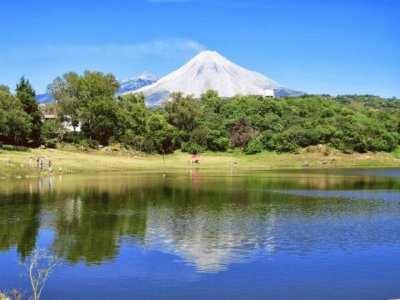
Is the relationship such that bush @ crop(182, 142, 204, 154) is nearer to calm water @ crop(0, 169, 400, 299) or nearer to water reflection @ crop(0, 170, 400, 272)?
water reflection @ crop(0, 170, 400, 272)

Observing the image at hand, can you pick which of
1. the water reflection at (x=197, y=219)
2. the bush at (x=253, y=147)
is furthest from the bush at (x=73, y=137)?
the water reflection at (x=197, y=219)

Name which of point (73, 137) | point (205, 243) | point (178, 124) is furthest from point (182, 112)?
point (205, 243)

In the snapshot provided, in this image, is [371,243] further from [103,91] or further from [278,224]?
[103,91]

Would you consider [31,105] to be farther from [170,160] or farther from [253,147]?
[253,147]

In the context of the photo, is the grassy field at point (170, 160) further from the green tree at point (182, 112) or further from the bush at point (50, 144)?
the green tree at point (182, 112)

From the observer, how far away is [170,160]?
136 meters

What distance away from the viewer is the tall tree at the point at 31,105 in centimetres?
12031

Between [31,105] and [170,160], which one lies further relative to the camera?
[170,160]

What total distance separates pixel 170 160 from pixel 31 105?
37.2 meters

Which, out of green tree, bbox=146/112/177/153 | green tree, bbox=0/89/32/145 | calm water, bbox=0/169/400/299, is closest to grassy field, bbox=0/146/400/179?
green tree, bbox=146/112/177/153

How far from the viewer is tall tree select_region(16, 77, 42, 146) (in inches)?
4737

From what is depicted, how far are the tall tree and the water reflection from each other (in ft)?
165

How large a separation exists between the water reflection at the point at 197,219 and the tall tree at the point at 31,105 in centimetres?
5021

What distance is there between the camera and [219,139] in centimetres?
15200
